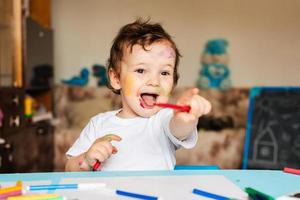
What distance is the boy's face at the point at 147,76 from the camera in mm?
840

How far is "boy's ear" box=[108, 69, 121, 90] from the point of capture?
94 cm

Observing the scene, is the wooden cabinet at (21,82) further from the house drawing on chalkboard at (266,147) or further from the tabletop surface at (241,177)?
the house drawing on chalkboard at (266,147)

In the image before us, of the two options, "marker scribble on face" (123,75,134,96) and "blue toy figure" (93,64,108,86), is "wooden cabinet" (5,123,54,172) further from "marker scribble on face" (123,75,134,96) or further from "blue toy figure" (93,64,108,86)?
"marker scribble on face" (123,75,134,96)

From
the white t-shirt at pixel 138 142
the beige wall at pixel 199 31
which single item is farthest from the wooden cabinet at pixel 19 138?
the white t-shirt at pixel 138 142

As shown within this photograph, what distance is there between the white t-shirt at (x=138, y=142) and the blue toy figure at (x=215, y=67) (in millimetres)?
1876

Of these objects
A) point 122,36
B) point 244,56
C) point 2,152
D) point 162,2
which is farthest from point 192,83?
point 122,36

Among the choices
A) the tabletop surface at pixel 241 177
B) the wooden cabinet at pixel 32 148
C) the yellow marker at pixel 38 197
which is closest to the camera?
the yellow marker at pixel 38 197

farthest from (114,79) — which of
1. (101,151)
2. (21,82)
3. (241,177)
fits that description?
(21,82)

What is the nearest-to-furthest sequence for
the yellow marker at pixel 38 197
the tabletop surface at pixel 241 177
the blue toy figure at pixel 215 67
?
the yellow marker at pixel 38 197 → the tabletop surface at pixel 241 177 → the blue toy figure at pixel 215 67

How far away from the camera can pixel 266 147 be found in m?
2.59

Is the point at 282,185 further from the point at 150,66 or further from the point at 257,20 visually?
the point at 257,20

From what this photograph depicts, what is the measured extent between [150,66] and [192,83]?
201cm

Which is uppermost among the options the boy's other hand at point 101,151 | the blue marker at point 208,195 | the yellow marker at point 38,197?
the boy's other hand at point 101,151

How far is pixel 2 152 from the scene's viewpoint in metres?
1.62
